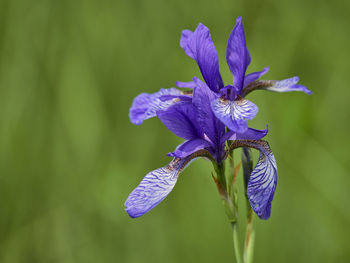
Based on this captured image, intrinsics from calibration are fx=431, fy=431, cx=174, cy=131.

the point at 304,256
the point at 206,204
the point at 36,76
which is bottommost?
the point at 304,256

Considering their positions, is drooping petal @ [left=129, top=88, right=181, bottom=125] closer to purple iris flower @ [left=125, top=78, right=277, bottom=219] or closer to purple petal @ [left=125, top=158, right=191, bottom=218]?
purple iris flower @ [left=125, top=78, right=277, bottom=219]

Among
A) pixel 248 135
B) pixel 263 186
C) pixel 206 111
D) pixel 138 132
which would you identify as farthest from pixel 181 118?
pixel 138 132

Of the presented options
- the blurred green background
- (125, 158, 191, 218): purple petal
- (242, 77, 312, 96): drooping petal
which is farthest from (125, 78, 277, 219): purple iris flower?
the blurred green background

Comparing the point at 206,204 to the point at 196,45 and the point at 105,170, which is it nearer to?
the point at 105,170

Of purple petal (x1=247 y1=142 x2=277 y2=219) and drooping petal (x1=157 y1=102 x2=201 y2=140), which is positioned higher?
drooping petal (x1=157 y1=102 x2=201 y2=140)

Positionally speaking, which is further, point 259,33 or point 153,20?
point 153,20

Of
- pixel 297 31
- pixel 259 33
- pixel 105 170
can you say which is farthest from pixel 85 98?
pixel 297 31
